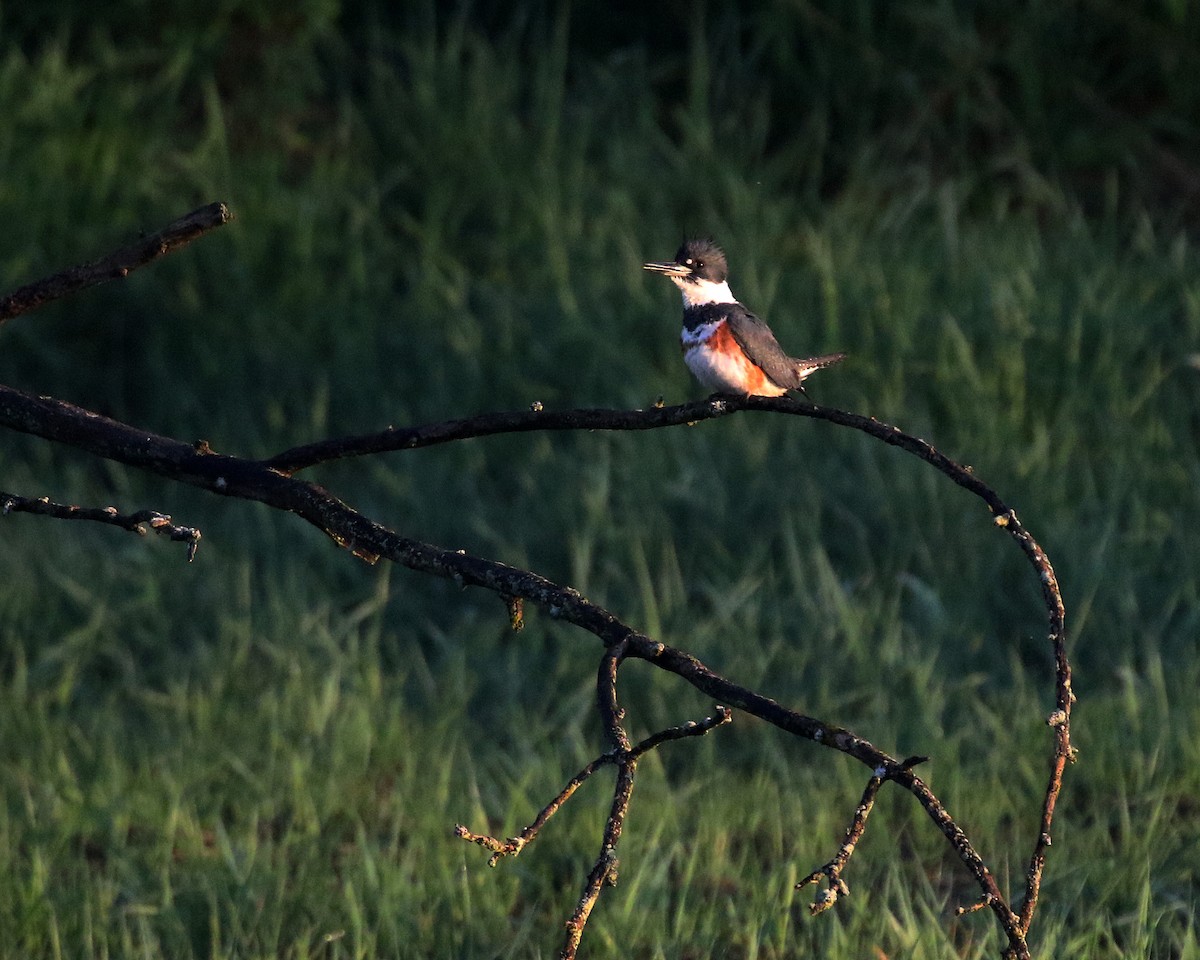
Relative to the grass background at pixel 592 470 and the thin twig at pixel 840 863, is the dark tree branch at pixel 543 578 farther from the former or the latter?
the grass background at pixel 592 470

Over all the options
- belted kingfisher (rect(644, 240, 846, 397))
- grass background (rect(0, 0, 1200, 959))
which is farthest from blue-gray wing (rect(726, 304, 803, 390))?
grass background (rect(0, 0, 1200, 959))

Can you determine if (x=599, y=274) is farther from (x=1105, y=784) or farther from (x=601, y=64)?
(x=1105, y=784)

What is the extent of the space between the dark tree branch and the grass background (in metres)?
1.44

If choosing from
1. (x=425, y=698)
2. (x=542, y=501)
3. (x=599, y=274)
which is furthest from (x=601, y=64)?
Answer: (x=425, y=698)

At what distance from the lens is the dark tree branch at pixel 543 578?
1.91 meters

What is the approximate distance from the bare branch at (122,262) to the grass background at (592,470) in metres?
1.55

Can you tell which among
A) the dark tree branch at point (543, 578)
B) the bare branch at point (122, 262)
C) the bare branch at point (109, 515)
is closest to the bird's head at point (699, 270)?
the dark tree branch at point (543, 578)

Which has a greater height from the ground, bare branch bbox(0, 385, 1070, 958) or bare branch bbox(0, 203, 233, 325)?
bare branch bbox(0, 203, 233, 325)

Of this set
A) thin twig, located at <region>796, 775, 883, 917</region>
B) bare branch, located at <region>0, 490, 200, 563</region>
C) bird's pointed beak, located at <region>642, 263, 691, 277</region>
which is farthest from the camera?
bird's pointed beak, located at <region>642, 263, 691, 277</region>

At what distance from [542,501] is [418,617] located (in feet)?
2.17

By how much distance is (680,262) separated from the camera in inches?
156

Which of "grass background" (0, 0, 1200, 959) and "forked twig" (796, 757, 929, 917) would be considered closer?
"forked twig" (796, 757, 929, 917)

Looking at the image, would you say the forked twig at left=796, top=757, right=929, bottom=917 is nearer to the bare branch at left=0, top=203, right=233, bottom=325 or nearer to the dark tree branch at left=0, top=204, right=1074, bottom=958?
the dark tree branch at left=0, top=204, right=1074, bottom=958

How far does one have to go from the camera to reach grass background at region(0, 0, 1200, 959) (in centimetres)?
386
